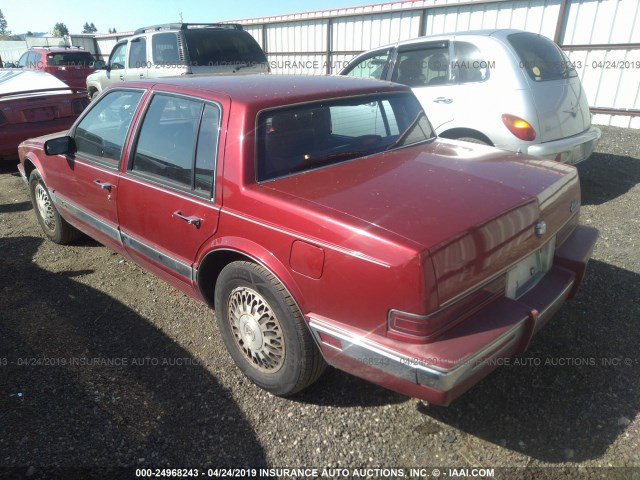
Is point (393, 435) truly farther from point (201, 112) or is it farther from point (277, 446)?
point (201, 112)

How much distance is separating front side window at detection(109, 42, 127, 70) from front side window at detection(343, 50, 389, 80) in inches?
233

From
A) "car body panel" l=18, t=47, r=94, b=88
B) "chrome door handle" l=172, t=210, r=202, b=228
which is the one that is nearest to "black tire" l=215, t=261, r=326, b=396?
"chrome door handle" l=172, t=210, r=202, b=228

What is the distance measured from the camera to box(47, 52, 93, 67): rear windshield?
14.7 meters

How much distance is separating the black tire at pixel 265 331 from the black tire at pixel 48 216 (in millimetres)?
2598

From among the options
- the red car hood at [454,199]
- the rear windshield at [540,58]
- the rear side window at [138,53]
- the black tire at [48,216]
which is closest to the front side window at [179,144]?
the red car hood at [454,199]

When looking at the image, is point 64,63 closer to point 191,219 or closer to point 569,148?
point 191,219

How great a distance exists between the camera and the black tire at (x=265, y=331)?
2.32 meters

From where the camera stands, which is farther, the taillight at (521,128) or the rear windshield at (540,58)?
the rear windshield at (540,58)

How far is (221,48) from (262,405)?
25.2 feet

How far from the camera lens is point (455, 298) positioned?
2.00m

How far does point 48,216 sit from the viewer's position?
468cm

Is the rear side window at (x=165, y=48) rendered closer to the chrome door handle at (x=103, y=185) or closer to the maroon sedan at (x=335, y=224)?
the maroon sedan at (x=335, y=224)

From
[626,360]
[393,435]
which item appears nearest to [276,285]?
[393,435]

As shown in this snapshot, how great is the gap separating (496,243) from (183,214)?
175cm
